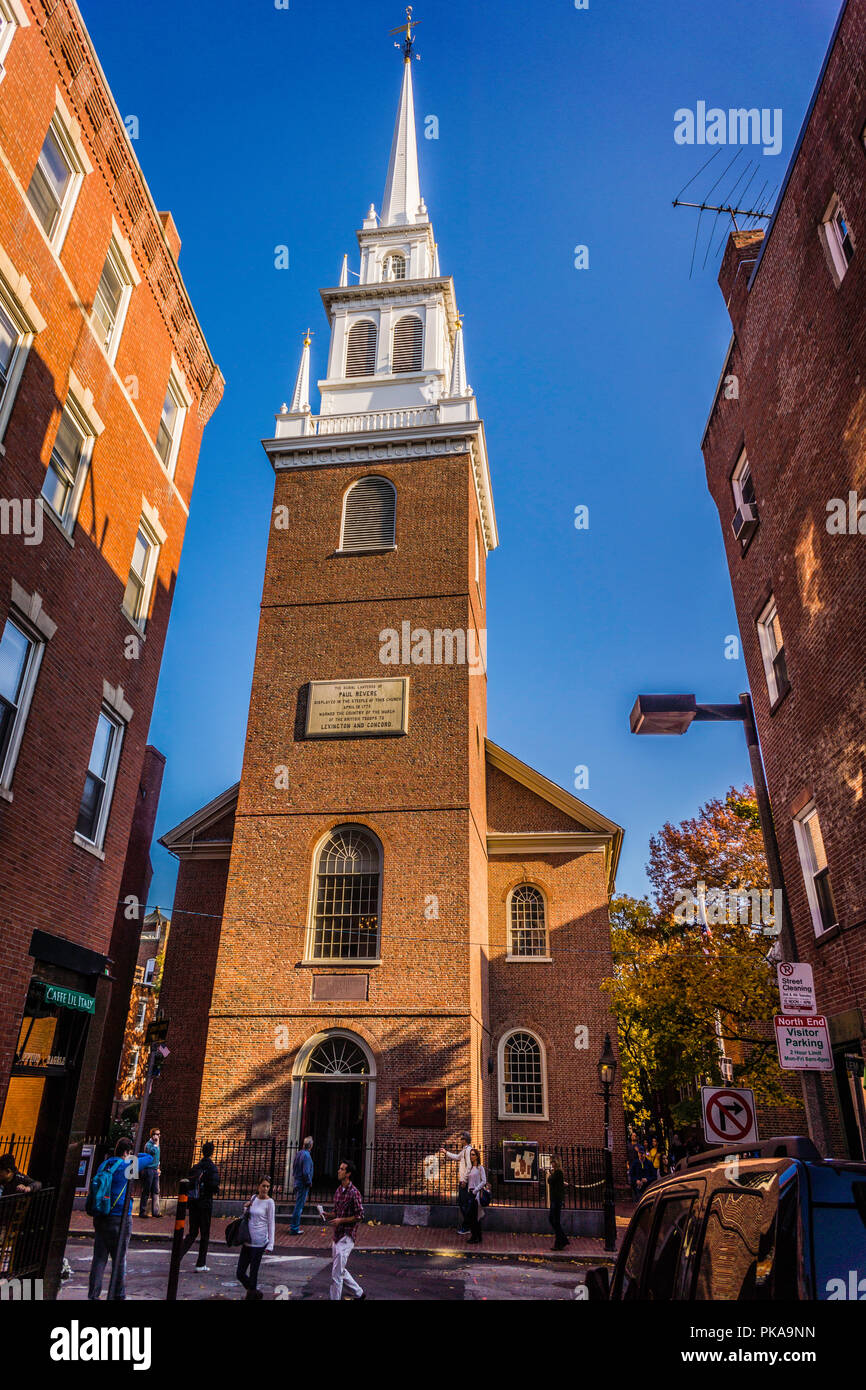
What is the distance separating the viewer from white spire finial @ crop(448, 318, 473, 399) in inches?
1174

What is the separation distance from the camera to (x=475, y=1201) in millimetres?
17172

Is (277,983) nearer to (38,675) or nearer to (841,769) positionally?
(38,675)

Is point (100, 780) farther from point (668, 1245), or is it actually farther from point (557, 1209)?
point (557, 1209)

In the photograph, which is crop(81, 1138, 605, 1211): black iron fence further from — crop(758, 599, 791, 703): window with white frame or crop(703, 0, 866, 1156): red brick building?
crop(758, 599, 791, 703): window with white frame

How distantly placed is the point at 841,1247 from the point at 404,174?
44876 mm

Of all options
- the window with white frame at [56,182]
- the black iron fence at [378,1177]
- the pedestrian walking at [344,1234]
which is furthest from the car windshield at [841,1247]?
the black iron fence at [378,1177]

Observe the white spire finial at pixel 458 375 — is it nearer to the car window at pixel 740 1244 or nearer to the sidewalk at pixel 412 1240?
the sidewalk at pixel 412 1240

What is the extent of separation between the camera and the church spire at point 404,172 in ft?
123

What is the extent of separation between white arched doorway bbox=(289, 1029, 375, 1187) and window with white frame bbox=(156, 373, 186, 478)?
14.1 meters

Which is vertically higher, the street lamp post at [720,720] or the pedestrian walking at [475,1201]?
the street lamp post at [720,720]

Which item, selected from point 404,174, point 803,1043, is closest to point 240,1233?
point 803,1043

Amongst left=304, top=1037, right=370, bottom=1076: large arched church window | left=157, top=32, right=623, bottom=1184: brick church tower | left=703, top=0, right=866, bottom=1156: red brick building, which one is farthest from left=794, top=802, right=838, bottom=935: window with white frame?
left=304, top=1037, right=370, bottom=1076: large arched church window

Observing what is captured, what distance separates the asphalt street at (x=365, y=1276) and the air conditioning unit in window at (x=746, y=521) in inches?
491

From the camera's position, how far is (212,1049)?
2208 cm
